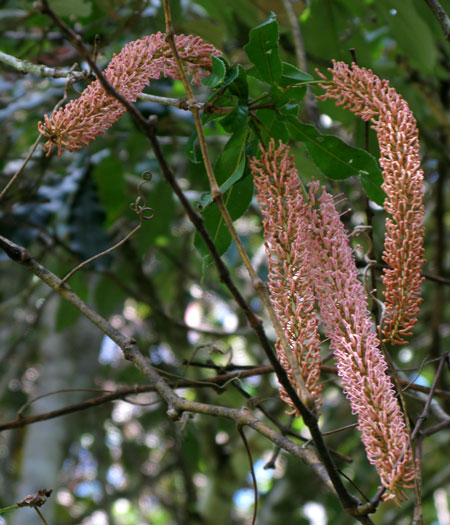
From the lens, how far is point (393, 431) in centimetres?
47

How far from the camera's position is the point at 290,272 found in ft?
1.80

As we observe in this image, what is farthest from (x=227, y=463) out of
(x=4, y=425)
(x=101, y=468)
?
(x=4, y=425)

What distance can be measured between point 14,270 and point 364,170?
2.53m

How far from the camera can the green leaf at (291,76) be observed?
0.68 metres

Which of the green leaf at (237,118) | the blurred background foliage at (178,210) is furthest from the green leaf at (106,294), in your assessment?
the green leaf at (237,118)

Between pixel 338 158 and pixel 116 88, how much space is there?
0.84 ft

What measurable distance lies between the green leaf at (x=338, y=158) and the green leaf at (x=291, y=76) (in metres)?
0.04

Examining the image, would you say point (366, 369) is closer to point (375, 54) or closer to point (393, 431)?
point (393, 431)

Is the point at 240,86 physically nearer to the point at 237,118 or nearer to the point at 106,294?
the point at 237,118

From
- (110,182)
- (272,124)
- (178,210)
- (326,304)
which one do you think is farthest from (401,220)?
(178,210)

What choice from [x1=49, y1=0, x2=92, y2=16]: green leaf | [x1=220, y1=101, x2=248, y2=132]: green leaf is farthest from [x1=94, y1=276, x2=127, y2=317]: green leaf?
[x1=220, y1=101, x2=248, y2=132]: green leaf

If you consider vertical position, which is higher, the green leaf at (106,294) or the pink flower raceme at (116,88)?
the green leaf at (106,294)

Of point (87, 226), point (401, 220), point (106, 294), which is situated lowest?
point (401, 220)

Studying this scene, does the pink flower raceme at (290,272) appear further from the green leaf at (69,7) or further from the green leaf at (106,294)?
the green leaf at (106,294)
